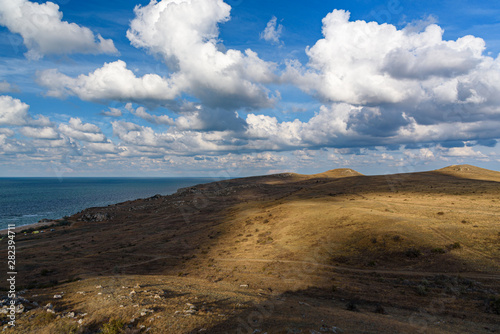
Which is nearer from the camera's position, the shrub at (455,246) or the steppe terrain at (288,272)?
the steppe terrain at (288,272)

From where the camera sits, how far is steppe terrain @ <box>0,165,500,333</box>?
504 inches

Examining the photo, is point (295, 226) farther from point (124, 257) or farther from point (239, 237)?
point (124, 257)

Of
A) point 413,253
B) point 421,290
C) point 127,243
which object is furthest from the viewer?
point 127,243

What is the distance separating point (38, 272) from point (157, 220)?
32.7 m

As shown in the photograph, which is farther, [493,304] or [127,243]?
[127,243]

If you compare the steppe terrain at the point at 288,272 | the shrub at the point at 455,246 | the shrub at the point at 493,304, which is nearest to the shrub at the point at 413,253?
the steppe terrain at the point at 288,272

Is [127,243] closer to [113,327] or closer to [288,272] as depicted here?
[288,272]

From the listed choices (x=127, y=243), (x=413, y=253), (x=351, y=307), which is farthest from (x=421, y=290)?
(x=127, y=243)

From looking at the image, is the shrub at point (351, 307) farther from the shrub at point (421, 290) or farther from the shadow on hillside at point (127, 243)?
the shadow on hillside at point (127, 243)

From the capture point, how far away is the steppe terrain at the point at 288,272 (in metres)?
12.8

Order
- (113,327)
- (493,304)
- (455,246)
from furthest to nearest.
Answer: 1. (455,246)
2. (493,304)
3. (113,327)

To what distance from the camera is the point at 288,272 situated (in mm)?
24000

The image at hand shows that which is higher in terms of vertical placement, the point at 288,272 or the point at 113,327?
the point at 113,327

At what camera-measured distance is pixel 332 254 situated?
2708cm
